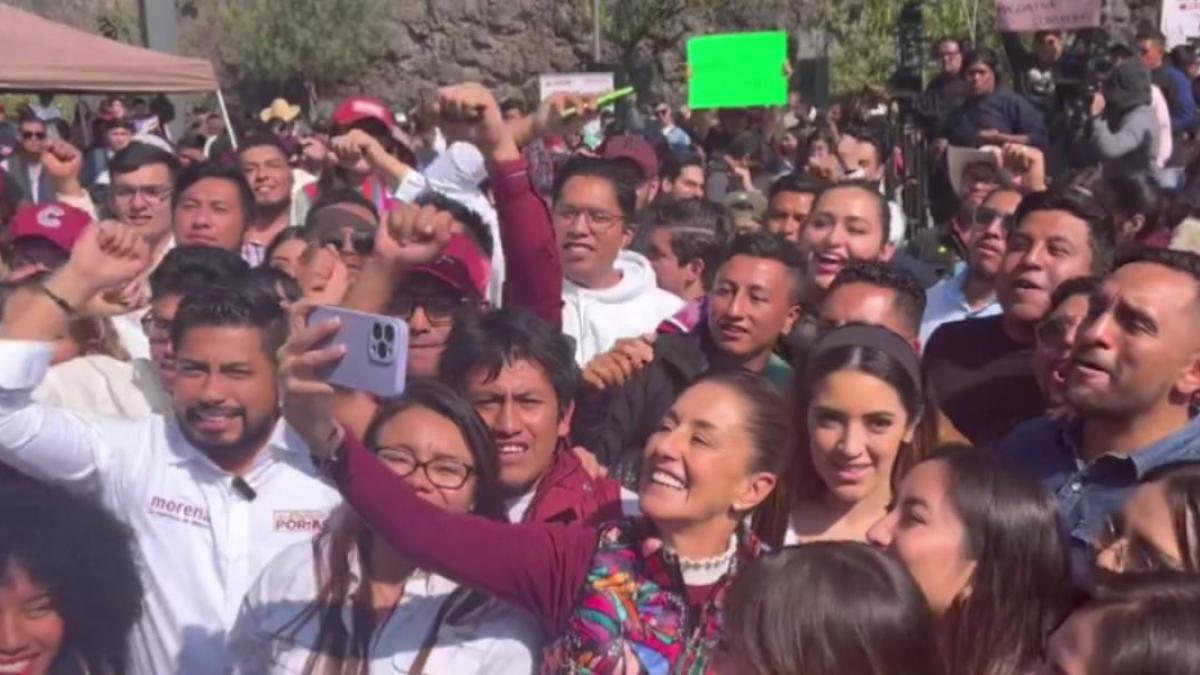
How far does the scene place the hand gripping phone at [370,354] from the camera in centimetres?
238

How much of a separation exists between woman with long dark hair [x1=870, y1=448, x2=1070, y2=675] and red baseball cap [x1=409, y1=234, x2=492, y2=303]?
142 cm

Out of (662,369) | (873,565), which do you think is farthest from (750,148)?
(873,565)

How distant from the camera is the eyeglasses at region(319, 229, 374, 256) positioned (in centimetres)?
394

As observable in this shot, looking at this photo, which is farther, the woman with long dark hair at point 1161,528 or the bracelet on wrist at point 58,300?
the bracelet on wrist at point 58,300

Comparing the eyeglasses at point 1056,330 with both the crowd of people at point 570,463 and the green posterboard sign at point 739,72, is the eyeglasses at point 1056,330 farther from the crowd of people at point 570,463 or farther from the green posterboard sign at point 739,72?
the green posterboard sign at point 739,72

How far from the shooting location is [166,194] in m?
5.43

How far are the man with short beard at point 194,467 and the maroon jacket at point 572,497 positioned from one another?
15.2 inches

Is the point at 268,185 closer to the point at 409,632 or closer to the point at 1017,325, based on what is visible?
the point at 1017,325

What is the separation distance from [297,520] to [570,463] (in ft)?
1.80

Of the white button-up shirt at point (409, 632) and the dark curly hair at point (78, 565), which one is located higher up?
the dark curly hair at point (78, 565)

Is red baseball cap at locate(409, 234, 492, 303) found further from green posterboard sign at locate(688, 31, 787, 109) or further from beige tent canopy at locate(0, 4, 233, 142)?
beige tent canopy at locate(0, 4, 233, 142)

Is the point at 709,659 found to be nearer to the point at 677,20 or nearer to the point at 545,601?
the point at 545,601

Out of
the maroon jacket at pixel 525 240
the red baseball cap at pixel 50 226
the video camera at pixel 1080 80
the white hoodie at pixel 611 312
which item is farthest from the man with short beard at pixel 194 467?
the video camera at pixel 1080 80

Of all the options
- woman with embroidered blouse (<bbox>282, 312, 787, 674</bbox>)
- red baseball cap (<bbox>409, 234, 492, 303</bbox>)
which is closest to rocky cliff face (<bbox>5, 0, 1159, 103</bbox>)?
red baseball cap (<bbox>409, 234, 492, 303</bbox>)
